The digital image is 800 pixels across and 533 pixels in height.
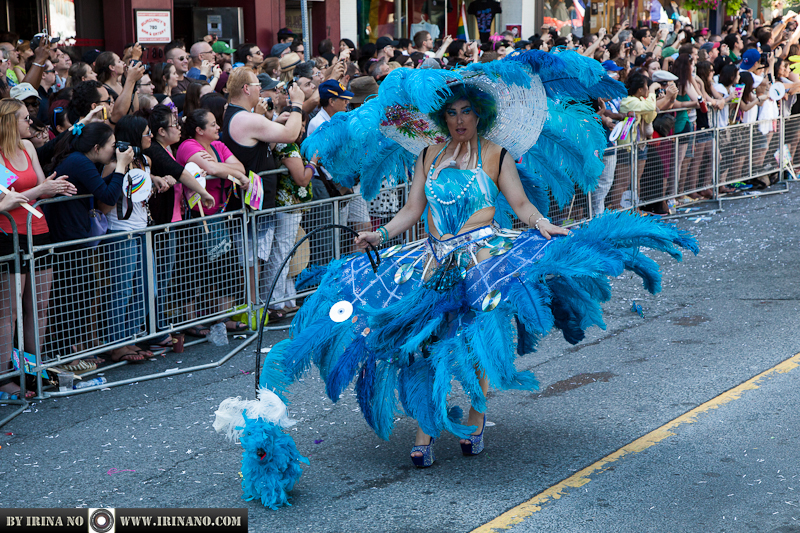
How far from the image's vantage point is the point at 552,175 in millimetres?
5258

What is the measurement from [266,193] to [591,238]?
3713 mm

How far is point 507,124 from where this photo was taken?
4.91m

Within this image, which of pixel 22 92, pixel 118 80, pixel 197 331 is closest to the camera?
pixel 22 92

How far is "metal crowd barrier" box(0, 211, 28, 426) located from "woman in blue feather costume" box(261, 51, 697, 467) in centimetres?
206

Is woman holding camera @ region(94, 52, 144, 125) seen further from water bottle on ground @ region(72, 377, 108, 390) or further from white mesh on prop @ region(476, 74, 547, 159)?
white mesh on prop @ region(476, 74, 547, 159)

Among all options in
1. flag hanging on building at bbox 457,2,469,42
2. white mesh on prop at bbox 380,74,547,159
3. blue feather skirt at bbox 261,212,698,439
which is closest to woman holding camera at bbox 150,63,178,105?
white mesh on prop at bbox 380,74,547,159

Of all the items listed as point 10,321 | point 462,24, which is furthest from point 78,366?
point 462,24

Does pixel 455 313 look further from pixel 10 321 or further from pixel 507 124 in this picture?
pixel 10 321

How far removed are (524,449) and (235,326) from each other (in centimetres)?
332

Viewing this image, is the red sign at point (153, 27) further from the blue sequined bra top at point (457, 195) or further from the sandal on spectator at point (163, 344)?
the blue sequined bra top at point (457, 195)

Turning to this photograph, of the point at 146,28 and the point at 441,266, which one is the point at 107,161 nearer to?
the point at 441,266

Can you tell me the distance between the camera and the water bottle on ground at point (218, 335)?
7.20 metres

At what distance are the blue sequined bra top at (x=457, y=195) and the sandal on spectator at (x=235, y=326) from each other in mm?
3158

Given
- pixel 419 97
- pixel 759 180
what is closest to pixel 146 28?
pixel 759 180
